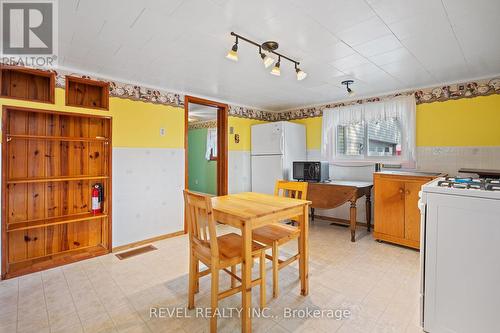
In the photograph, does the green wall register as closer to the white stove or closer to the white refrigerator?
the white refrigerator

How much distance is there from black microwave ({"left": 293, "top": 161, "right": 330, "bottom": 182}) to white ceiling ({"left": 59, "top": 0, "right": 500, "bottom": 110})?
126cm

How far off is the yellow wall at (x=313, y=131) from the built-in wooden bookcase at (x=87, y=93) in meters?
3.25

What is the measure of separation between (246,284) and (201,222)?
1.67 feet

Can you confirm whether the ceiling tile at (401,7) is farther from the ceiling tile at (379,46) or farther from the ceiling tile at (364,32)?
the ceiling tile at (379,46)

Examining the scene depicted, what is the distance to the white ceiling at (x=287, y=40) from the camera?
5.21 feet

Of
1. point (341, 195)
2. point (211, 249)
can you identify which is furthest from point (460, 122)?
point (211, 249)

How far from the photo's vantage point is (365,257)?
9.21 feet

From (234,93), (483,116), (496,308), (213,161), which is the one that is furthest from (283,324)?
(213,161)

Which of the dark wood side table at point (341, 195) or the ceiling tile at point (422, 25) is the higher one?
the ceiling tile at point (422, 25)

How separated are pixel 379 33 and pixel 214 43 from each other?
1320 mm

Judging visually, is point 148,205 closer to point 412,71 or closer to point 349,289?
point 349,289

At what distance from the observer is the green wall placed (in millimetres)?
6070

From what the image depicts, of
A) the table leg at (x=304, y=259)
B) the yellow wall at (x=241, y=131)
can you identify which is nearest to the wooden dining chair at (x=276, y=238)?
the table leg at (x=304, y=259)

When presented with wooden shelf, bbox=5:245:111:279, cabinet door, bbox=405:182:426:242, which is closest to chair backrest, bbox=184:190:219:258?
wooden shelf, bbox=5:245:111:279
